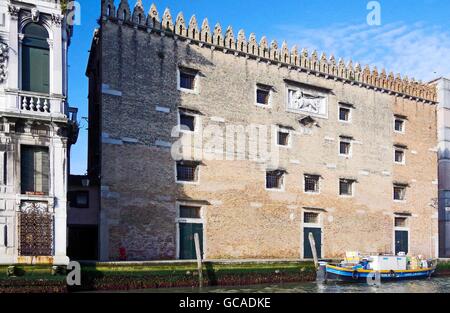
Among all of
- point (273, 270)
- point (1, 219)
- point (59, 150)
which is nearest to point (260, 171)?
point (273, 270)

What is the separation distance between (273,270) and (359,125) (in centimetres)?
1114

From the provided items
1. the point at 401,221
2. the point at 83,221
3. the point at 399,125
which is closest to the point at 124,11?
the point at 83,221

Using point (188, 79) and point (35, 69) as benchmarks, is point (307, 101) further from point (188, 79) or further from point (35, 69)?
point (35, 69)

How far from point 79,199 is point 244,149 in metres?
8.03

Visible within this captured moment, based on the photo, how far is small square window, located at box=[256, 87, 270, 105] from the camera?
26.3m

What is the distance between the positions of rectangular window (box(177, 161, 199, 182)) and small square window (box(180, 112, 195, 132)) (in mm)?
1599

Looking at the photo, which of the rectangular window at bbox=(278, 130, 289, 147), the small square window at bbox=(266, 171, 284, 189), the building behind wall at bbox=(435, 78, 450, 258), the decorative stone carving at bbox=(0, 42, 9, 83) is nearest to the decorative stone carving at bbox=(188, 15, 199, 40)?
the rectangular window at bbox=(278, 130, 289, 147)

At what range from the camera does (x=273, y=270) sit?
22.5 m

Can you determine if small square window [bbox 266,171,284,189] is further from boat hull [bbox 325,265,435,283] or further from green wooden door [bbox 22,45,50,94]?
green wooden door [bbox 22,45,50,94]

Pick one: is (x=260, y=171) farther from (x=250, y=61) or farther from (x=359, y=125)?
(x=359, y=125)

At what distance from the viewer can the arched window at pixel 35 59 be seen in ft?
57.5

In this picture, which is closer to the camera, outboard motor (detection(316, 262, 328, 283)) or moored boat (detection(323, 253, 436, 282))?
moored boat (detection(323, 253, 436, 282))

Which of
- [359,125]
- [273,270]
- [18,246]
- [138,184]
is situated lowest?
[273,270]
